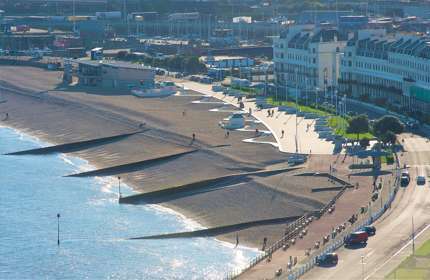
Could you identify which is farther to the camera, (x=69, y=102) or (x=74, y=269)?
(x=69, y=102)

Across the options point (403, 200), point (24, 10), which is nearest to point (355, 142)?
point (403, 200)

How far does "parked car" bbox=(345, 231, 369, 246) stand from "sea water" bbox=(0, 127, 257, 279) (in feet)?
8.63

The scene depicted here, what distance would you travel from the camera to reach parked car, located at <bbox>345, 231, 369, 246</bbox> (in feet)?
99.3

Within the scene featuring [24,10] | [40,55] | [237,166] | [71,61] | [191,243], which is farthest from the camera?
[24,10]

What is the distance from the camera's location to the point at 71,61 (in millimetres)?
70312

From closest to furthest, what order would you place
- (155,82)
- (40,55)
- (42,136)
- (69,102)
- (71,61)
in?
(42,136) → (69,102) → (155,82) → (71,61) → (40,55)

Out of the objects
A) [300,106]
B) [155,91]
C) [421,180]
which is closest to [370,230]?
[421,180]

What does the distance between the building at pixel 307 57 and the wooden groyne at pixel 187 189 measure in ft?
63.2

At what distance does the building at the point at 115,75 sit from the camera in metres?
63.4

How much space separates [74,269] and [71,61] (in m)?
39.4

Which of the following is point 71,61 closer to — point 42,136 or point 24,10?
point 42,136

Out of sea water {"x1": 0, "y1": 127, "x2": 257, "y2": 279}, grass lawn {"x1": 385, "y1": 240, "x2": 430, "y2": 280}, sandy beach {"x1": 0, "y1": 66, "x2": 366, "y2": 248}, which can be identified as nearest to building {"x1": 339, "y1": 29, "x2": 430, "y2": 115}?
sandy beach {"x1": 0, "y1": 66, "x2": 366, "y2": 248}

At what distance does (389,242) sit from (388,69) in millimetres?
24258

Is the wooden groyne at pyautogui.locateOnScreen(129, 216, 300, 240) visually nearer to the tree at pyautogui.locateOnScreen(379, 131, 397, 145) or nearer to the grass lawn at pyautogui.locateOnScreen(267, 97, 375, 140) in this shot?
the tree at pyautogui.locateOnScreen(379, 131, 397, 145)
